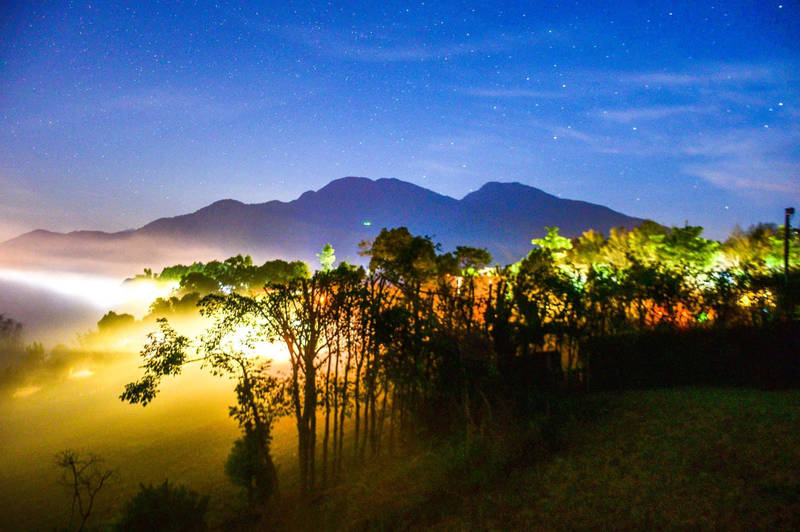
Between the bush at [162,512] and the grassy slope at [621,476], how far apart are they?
1.71 meters

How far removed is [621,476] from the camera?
4.99 meters

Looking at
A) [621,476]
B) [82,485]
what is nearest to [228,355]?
[621,476]

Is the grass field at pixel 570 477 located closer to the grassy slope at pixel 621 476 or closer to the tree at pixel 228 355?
the grassy slope at pixel 621 476

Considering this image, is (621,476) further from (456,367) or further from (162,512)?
(162,512)

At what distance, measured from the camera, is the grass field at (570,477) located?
4.28 meters

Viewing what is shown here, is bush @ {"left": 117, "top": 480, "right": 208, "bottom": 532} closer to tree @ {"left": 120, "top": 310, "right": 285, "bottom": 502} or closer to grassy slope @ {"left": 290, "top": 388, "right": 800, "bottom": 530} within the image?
tree @ {"left": 120, "top": 310, "right": 285, "bottom": 502}

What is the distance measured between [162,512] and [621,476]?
598 centimetres

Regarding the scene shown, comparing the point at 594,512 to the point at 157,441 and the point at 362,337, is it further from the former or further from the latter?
the point at 157,441

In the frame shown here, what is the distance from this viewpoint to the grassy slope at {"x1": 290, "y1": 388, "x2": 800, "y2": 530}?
13.7 ft

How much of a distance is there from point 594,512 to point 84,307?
97474 millimetres

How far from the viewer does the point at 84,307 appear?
3214 inches

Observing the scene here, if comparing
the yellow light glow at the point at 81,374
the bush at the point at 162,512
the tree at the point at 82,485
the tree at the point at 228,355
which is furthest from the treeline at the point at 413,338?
the yellow light glow at the point at 81,374

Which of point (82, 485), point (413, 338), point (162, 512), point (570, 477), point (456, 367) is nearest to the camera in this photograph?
point (570, 477)

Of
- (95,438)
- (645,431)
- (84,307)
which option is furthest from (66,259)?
(645,431)
